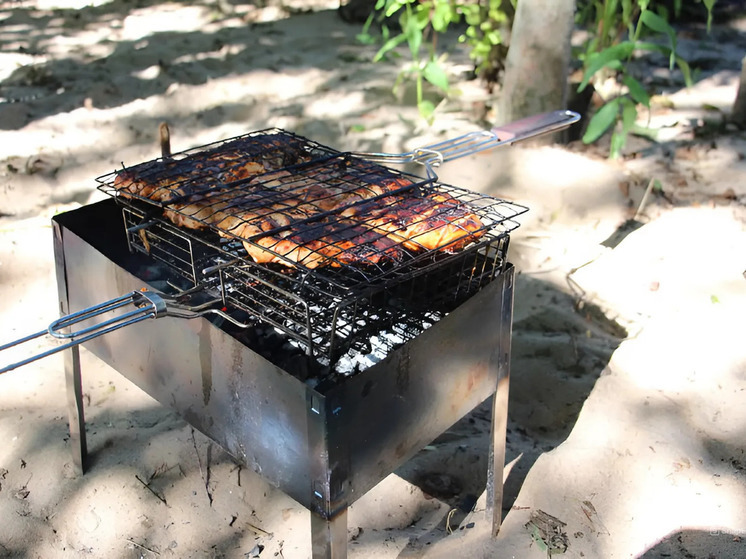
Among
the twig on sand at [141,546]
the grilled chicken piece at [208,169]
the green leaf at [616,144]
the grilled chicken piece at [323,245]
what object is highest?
the grilled chicken piece at [208,169]

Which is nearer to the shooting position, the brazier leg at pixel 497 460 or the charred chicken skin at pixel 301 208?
the charred chicken skin at pixel 301 208

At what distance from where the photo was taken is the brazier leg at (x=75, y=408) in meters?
2.92

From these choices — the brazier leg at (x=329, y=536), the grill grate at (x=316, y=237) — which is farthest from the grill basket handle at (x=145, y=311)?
the brazier leg at (x=329, y=536)

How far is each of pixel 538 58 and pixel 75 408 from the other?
392cm

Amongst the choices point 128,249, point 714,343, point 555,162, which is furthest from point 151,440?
point 555,162

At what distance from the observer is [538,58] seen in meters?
5.38

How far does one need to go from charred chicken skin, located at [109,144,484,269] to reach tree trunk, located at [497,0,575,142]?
3179mm

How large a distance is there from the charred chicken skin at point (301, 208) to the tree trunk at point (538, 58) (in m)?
3.18

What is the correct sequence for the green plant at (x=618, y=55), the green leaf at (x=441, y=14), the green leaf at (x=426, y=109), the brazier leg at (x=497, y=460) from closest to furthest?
the brazier leg at (x=497, y=460), the green plant at (x=618, y=55), the green leaf at (x=441, y=14), the green leaf at (x=426, y=109)

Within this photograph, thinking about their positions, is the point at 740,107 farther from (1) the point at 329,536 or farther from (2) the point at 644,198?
(1) the point at 329,536

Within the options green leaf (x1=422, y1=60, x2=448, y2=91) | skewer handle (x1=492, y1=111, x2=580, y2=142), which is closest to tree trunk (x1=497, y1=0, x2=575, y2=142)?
green leaf (x1=422, y1=60, x2=448, y2=91)

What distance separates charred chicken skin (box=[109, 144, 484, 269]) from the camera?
2.05 m

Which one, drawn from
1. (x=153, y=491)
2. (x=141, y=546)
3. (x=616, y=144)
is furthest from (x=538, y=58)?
(x=141, y=546)

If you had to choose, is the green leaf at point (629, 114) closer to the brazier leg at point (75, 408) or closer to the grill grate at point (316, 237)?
the grill grate at point (316, 237)
